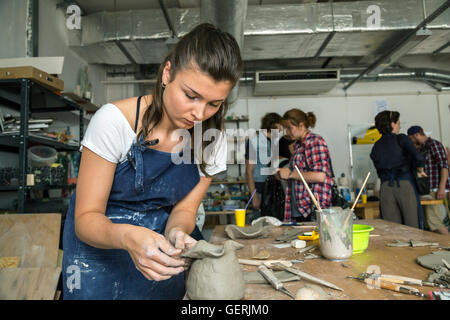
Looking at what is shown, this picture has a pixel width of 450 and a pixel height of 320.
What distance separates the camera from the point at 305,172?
8.66 ft

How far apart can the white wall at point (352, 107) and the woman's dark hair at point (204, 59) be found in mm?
5492

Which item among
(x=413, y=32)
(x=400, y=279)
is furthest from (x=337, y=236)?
(x=413, y=32)

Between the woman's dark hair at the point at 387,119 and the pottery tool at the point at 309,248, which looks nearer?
the pottery tool at the point at 309,248

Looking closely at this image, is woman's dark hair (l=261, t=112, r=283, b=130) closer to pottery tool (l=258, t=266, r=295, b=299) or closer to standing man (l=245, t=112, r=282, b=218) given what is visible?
standing man (l=245, t=112, r=282, b=218)

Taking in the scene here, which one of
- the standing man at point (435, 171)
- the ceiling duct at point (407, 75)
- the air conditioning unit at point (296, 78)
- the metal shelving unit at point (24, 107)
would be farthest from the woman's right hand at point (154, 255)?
the ceiling duct at point (407, 75)

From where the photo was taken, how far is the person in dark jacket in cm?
317

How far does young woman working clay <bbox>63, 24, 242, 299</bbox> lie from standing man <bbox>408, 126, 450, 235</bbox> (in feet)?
14.1

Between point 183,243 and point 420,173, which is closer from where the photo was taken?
point 183,243

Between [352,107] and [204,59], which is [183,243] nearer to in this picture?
[204,59]

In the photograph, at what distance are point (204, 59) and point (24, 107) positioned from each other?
2.25m

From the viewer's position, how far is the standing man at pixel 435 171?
4312 mm

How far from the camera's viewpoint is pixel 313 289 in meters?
0.72

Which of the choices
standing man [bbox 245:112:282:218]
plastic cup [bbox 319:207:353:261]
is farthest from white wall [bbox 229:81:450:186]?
plastic cup [bbox 319:207:353:261]

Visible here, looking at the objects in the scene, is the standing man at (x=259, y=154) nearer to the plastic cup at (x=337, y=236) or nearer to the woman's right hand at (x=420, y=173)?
the woman's right hand at (x=420, y=173)
